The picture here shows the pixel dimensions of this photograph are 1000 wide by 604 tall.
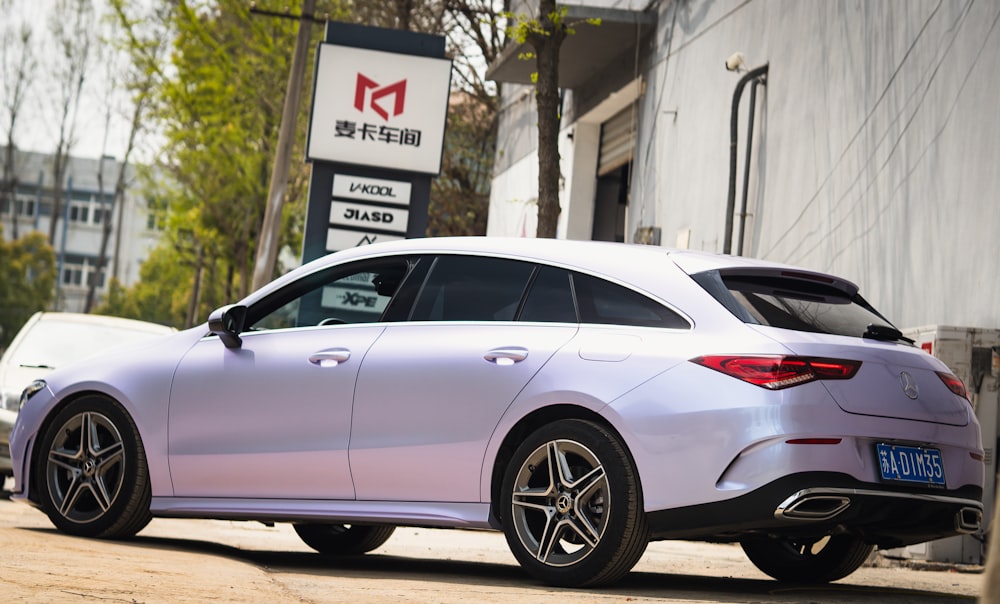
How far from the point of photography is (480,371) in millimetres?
6484

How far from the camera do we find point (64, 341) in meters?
14.5

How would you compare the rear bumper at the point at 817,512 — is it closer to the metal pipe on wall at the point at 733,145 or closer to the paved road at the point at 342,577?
the paved road at the point at 342,577

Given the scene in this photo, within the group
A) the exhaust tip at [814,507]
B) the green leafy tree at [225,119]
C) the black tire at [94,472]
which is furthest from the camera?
the green leafy tree at [225,119]

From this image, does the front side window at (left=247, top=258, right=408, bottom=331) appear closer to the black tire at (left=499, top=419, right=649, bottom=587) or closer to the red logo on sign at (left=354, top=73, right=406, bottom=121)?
the black tire at (left=499, top=419, right=649, bottom=587)

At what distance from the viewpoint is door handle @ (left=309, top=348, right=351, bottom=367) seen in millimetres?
7039

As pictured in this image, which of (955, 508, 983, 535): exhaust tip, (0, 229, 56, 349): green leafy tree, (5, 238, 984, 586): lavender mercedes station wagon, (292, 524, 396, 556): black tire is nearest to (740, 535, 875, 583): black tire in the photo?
(5, 238, 984, 586): lavender mercedes station wagon

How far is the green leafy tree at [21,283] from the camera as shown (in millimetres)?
71562

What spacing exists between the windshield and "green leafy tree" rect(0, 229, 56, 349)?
194ft

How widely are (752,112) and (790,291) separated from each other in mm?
8395

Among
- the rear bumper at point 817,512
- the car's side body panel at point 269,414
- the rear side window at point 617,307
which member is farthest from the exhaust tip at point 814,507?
the car's side body panel at point 269,414

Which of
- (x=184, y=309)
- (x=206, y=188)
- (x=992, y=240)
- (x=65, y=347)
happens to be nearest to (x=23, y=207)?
(x=184, y=309)

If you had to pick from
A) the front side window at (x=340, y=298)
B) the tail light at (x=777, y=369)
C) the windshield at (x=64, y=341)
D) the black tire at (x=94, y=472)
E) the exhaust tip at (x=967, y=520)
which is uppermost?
the front side window at (x=340, y=298)

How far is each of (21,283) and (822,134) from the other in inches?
2544

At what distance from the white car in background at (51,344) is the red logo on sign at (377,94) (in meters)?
3.99
